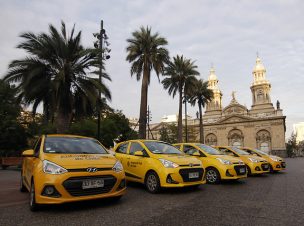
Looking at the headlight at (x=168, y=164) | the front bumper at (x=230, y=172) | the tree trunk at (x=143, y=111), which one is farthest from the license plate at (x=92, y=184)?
the tree trunk at (x=143, y=111)

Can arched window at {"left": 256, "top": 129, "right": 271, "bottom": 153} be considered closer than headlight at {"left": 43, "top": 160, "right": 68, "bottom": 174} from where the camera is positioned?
No

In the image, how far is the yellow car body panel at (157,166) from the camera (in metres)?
6.65

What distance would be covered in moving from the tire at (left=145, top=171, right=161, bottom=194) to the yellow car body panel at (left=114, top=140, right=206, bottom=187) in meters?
0.12

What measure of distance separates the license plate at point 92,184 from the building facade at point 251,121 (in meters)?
64.0

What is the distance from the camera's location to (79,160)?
5109 millimetres

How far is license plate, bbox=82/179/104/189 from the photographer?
15.9 ft

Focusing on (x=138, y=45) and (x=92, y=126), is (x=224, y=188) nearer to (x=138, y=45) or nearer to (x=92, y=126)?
(x=138, y=45)

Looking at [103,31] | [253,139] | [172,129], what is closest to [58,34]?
[103,31]

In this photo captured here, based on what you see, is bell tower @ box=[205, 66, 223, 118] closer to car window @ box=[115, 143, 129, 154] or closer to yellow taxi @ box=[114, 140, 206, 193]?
car window @ box=[115, 143, 129, 154]

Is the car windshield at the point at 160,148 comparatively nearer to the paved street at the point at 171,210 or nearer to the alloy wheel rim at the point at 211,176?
the paved street at the point at 171,210

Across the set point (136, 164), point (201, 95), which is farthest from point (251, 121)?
point (136, 164)

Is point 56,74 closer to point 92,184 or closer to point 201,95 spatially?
point 92,184

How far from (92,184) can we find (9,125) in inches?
800

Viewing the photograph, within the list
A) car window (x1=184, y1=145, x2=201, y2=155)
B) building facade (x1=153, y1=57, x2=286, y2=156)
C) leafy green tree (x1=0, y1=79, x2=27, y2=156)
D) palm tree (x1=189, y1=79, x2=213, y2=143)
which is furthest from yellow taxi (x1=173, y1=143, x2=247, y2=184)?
building facade (x1=153, y1=57, x2=286, y2=156)
